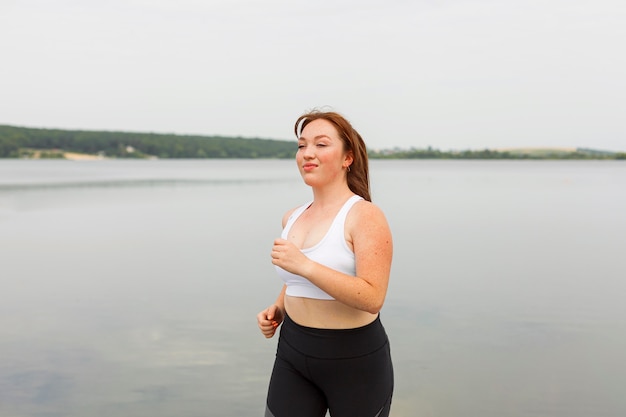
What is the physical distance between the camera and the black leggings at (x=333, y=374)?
9.41ft

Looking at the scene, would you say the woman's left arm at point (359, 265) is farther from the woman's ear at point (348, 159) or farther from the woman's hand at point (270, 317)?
the woman's hand at point (270, 317)

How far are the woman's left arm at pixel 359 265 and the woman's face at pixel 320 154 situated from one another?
274 millimetres

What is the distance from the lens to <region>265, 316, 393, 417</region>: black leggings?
287cm

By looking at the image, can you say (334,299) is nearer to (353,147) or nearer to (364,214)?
(364,214)

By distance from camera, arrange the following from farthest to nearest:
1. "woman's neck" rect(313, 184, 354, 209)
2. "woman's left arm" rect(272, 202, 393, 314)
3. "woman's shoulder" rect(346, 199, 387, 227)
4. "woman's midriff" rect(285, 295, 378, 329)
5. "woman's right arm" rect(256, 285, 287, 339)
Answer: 1. "woman's right arm" rect(256, 285, 287, 339)
2. "woman's neck" rect(313, 184, 354, 209)
3. "woman's midriff" rect(285, 295, 378, 329)
4. "woman's shoulder" rect(346, 199, 387, 227)
5. "woman's left arm" rect(272, 202, 393, 314)

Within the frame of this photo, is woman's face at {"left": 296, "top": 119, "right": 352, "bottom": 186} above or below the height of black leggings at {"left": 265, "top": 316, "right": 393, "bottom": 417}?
above

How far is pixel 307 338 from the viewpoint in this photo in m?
2.91

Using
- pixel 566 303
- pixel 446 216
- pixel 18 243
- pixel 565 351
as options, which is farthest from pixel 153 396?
pixel 446 216

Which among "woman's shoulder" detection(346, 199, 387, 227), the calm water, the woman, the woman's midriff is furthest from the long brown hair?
the calm water

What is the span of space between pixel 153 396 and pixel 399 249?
1043cm

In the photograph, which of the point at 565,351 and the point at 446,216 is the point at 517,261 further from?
the point at 446,216

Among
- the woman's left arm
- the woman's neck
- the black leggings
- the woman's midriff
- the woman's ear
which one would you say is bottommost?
the black leggings

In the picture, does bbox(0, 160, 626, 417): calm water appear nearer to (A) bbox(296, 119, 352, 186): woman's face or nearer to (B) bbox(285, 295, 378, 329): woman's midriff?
(B) bbox(285, 295, 378, 329): woman's midriff

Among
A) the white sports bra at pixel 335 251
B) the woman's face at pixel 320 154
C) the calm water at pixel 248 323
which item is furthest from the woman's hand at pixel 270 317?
the calm water at pixel 248 323
